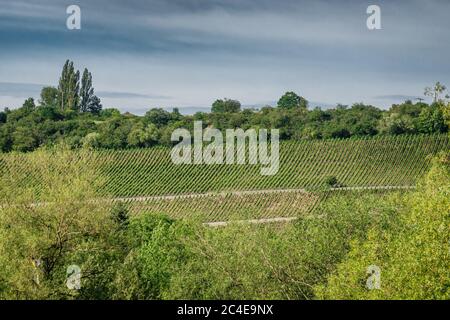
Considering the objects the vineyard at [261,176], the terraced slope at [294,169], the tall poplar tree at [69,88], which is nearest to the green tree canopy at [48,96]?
the tall poplar tree at [69,88]

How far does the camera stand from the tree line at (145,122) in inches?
2333

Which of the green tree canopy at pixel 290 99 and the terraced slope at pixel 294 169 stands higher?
the green tree canopy at pixel 290 99

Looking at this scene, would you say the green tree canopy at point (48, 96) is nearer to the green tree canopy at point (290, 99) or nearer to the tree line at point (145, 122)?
the tree line at point (145, 122)

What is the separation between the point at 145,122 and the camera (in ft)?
225

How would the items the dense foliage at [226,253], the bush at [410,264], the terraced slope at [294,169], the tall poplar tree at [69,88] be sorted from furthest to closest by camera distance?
the tall poplar tree at [69,88], the terraced slope at [294,169], the dense foliage at [226,253], the bush at [410,264]

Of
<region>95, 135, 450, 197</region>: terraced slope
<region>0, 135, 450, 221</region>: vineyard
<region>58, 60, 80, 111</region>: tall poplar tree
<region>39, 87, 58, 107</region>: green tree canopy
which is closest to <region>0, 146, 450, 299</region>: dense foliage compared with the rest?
<region>0, 135, 450, 221</region>: vineyard

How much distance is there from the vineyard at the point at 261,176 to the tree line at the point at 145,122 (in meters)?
5.01

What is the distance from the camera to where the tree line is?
59.2 meters

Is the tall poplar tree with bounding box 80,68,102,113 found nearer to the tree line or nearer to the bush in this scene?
the tree line

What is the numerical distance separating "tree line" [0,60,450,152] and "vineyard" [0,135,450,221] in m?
5.01

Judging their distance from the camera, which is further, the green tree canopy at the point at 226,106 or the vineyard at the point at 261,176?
the green tree canopy at the point at 226,106

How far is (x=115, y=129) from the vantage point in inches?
2452
